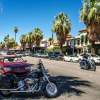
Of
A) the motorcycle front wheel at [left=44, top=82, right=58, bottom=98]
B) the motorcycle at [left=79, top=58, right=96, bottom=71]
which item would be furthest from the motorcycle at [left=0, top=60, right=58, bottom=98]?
the motorcycle at [left=79, top=58, right=96, bottom=71]

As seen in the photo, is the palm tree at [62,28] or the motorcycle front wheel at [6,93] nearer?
the motorcycle front wheel at [6,93]

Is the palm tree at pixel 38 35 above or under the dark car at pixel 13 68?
above

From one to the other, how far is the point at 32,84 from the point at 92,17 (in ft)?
103

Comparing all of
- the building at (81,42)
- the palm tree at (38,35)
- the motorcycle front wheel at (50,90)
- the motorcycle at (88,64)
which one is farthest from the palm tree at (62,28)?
the motorcycle front wheel at (50,90)

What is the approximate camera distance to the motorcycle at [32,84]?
1185cm

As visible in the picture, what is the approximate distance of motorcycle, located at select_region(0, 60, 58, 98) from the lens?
11852mm

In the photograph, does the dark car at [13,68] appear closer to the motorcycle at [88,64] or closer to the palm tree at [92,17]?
the motorcycle at [88,64]

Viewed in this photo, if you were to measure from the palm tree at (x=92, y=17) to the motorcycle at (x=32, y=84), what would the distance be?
97.7 feet

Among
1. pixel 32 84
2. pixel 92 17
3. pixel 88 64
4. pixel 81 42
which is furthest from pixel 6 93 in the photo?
pixel 81 42

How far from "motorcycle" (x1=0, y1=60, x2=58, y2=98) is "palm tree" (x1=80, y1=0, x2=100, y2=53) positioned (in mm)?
29764

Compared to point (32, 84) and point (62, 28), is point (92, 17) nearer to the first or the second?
point (62, 28)

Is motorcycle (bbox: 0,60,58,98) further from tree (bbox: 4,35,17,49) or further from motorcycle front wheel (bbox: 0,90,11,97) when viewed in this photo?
tree (bbox: 4,35,17,49)

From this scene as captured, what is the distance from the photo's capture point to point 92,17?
139 feet

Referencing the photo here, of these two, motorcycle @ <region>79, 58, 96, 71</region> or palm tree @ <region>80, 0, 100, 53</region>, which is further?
palm tree @ <region>80, 0, 100, 53</region>
